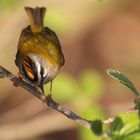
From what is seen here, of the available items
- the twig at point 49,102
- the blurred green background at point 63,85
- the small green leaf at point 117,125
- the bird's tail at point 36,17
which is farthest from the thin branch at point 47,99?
the bird's tail at point 36,17

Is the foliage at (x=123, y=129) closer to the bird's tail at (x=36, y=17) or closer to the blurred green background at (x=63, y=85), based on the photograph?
the blurred green background at (x=63, y=85)

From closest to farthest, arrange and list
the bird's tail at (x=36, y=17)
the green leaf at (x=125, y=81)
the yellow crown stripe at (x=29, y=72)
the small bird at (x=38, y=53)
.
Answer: the green leaf at (x=125, y=81), the yellow crown stripe at (x=29, y=72), the small bird at (x=38, y=53), the bird's tail at (x=36, y=17)

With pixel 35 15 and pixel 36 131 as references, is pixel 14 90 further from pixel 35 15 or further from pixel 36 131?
pixel 35 15

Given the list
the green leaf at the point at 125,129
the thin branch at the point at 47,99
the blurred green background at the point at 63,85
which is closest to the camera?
the green leaf at the point at 125,129

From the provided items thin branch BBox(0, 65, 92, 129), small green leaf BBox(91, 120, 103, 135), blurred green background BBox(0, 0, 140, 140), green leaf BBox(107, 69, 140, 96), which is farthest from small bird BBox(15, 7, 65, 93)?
small green leaf BBox(91, 120, 103, 135)

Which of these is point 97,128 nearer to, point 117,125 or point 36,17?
point 117,125

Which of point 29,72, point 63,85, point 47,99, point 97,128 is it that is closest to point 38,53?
point 29,72

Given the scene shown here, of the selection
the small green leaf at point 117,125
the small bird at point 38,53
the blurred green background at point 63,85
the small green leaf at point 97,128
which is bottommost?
the blurred green background at point 63,85

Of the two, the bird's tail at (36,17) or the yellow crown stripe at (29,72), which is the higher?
the bird's tail at (36,17)

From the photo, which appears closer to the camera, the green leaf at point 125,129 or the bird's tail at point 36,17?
the green leaf at point 125,129

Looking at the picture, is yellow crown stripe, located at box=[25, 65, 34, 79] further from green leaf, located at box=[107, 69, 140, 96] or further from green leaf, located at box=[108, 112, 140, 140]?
green leaf, located at box=[108, 112, 140, 140]
